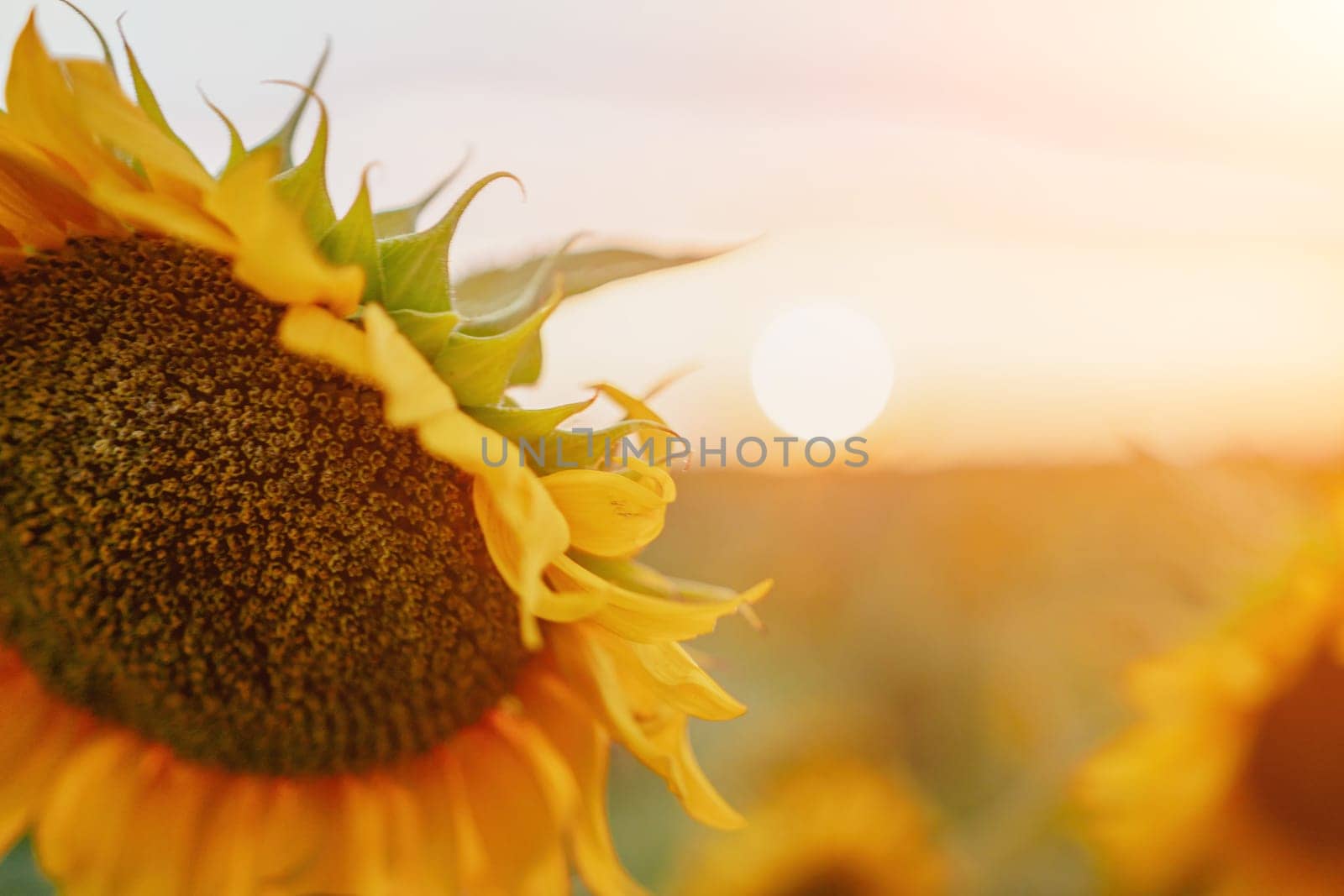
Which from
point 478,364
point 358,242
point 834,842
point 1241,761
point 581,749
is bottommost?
point 834,842

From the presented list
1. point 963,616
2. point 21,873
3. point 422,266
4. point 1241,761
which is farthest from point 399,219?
point 963,616

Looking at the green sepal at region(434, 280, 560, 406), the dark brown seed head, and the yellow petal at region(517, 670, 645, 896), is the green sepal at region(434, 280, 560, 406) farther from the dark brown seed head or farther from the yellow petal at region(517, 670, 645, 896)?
the yellow petal at region(517, 670, 645, 896)

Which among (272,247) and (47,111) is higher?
(47,111)

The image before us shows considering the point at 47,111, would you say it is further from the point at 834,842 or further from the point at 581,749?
the point at 834,842

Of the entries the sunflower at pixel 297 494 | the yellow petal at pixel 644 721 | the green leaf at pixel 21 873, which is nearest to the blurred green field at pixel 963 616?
the green leaf at pixel 21 873

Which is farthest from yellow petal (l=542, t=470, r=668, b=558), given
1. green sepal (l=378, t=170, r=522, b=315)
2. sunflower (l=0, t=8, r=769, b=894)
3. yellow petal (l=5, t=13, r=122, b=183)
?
yellow petal (l=5, t=13, r=122, b=183)

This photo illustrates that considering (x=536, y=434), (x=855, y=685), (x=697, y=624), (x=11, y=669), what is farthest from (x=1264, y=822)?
(x=11, y=669)
